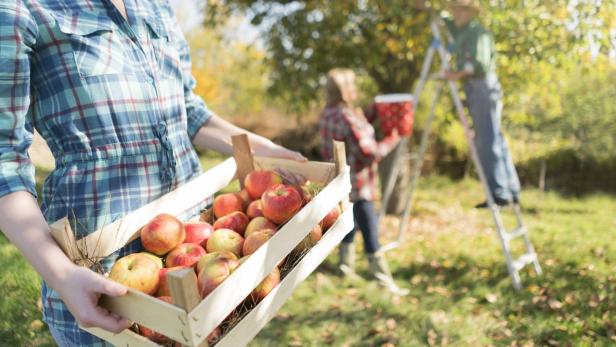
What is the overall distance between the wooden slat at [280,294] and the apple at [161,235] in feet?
0.96

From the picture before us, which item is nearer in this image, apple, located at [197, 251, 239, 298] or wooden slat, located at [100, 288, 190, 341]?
wooden slat, located at [100, 288, 190, 341]

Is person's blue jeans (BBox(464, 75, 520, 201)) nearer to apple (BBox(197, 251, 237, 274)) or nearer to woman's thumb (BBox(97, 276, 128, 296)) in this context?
apple (BBox(197, 251, 237, 274))

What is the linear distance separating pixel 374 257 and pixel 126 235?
3.30 m

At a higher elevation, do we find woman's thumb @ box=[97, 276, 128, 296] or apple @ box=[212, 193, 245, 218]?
woman's thumb @ box=[97, 276, 128, 296]

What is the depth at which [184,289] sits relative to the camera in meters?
0.99

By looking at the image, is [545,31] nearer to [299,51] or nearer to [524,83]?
[524,83]

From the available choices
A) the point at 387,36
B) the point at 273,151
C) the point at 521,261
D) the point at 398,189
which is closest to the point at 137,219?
the point at 273,151

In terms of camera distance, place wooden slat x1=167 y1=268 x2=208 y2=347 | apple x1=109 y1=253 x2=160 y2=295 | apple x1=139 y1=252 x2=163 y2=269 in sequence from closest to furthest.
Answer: wooden slat x1=167 y1=268 x2=208 y2=347
apple x1=109 y1=253 x2=160 y2=295
apple x1=139 y1=252 x2=163 y2=269

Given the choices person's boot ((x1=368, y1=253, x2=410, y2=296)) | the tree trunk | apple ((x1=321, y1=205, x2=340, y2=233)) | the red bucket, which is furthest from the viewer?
the tree trunk

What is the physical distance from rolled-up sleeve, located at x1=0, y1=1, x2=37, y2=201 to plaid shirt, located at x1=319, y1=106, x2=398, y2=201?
309 centimetres

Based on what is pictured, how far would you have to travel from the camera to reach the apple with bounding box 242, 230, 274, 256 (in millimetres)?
1372

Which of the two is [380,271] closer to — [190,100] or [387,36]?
[387,36]

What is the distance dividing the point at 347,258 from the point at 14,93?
3773mm

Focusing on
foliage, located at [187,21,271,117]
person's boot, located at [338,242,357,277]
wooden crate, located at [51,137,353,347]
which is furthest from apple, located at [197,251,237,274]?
foliage, located at [187,21,271,117]
